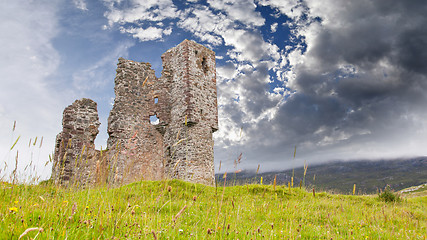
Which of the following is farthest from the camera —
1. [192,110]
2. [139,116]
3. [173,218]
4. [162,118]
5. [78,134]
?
[162,118]

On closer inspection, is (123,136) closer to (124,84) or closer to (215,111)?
(124,84)

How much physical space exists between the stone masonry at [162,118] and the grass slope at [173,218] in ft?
19.2

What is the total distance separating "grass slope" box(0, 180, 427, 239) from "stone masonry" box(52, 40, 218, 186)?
19.2 ft

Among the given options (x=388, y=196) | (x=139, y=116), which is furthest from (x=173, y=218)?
(x=139, y=116)

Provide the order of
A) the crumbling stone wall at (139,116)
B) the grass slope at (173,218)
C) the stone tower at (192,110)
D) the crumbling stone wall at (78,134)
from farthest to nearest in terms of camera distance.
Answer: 1. the crumbling stone wall at (139,116)
2. the stone tower at (192,110)
3. the crumbling stone wall at (78,134)
4. the grass slope at (173,218)

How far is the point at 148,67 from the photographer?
20312mm

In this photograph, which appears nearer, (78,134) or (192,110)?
(78,134)

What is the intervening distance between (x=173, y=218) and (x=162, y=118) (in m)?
16.6

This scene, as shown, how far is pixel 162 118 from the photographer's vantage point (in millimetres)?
19438

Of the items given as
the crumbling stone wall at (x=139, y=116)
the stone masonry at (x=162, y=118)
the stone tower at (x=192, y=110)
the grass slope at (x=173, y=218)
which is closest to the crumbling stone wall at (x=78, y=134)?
the stone masonry at (x=162, y=118)

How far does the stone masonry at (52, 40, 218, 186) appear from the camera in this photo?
16984 mm

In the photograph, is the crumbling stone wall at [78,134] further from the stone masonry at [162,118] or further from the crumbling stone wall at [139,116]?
the crumbling stone wall at [139,116]

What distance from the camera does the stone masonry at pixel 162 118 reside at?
17.0 meters

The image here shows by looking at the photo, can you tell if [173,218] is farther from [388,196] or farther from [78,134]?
[78,134]
